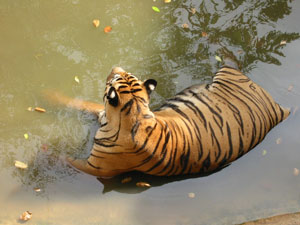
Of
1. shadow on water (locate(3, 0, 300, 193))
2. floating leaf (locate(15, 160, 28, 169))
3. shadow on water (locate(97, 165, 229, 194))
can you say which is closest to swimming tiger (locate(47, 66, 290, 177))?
shadow on water (locate(97, 165, 229, 194))

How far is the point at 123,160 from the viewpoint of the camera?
3932 mm

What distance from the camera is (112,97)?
351cm

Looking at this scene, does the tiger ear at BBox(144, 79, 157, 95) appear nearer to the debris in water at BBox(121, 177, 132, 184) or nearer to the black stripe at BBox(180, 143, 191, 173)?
the black stripe at BBox(180, 143, 191, 173)

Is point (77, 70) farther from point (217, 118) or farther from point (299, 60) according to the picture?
point (299, 60)

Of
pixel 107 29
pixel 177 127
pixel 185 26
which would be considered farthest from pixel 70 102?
pixel 185 26

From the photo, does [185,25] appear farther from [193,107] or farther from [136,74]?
[193,107]

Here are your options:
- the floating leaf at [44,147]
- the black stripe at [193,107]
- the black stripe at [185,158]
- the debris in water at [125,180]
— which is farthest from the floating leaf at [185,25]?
the floating leaf at [44,147]

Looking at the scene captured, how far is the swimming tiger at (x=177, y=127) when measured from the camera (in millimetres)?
3719

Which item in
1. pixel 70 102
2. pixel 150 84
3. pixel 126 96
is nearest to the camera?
pixel 126 96

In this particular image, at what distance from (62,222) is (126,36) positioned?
278cm

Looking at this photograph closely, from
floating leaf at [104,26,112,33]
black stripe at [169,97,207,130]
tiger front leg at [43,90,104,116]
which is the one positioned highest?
floating leaf at [104,26,112,33]

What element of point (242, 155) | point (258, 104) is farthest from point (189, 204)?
point (258, 104)

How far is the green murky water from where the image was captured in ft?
14.2

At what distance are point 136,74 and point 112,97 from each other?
1841mm
